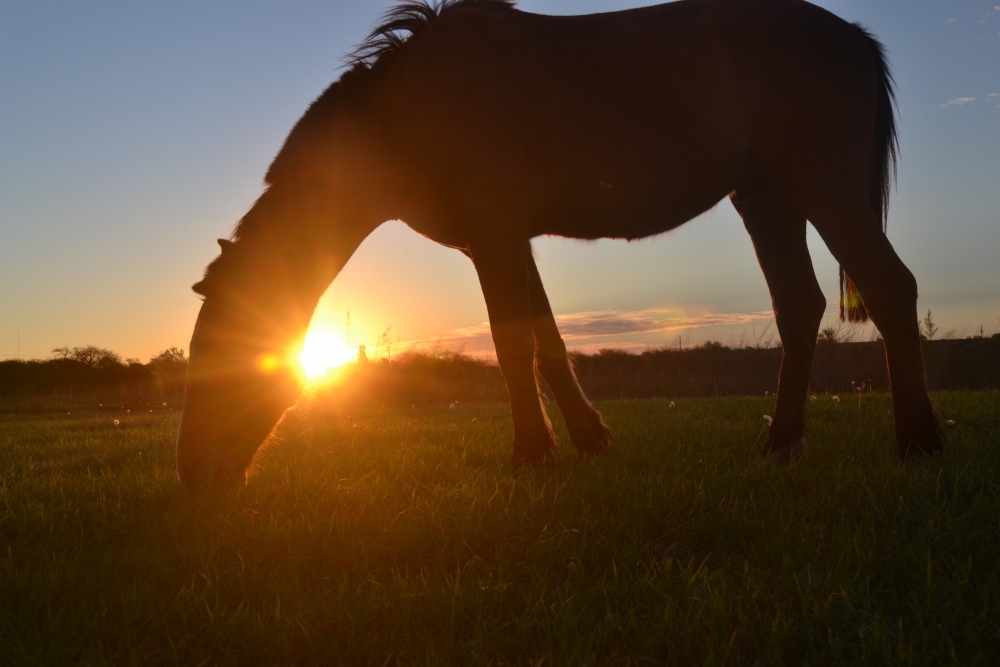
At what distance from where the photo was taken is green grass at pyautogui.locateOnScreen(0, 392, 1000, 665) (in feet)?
4.63

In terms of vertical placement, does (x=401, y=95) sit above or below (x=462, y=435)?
above

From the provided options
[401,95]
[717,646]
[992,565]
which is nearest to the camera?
[717,646]

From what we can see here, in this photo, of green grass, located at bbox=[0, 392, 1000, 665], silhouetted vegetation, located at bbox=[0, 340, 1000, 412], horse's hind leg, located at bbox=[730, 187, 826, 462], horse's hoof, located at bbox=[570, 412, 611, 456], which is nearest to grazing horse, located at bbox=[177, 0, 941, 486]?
horse's hoof, located at bbox=[570, 412, 611, 456]

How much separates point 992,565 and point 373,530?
1.91 m

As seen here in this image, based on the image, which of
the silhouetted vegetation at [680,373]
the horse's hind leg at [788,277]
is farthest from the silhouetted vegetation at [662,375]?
the horse's hind leg at [788,277]

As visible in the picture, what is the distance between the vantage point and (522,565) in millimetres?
1832

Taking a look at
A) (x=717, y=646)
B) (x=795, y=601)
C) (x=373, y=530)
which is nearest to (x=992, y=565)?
(x=795, y=601)

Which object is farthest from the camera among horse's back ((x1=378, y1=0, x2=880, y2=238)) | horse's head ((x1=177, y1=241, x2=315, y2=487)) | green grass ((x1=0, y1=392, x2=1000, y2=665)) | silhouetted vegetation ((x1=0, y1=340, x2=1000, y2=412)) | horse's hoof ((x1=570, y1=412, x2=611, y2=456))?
silhouetted vegetation ((x1=0, y1=340, x2=1000, y2=412))

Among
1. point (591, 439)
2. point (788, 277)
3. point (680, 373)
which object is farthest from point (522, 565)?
point (680, 373)

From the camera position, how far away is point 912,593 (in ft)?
4.99

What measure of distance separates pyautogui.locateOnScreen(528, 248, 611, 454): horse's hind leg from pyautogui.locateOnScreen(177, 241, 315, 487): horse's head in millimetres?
1438

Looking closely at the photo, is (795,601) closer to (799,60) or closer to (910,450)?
(910,450)

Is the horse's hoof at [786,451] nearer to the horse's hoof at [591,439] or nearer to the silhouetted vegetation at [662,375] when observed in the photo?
the horse's hoof at [591,439]

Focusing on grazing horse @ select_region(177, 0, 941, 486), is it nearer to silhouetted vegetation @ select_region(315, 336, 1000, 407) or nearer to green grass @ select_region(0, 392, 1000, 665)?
green grass @ select_region(0, 392, 1000, 665)
